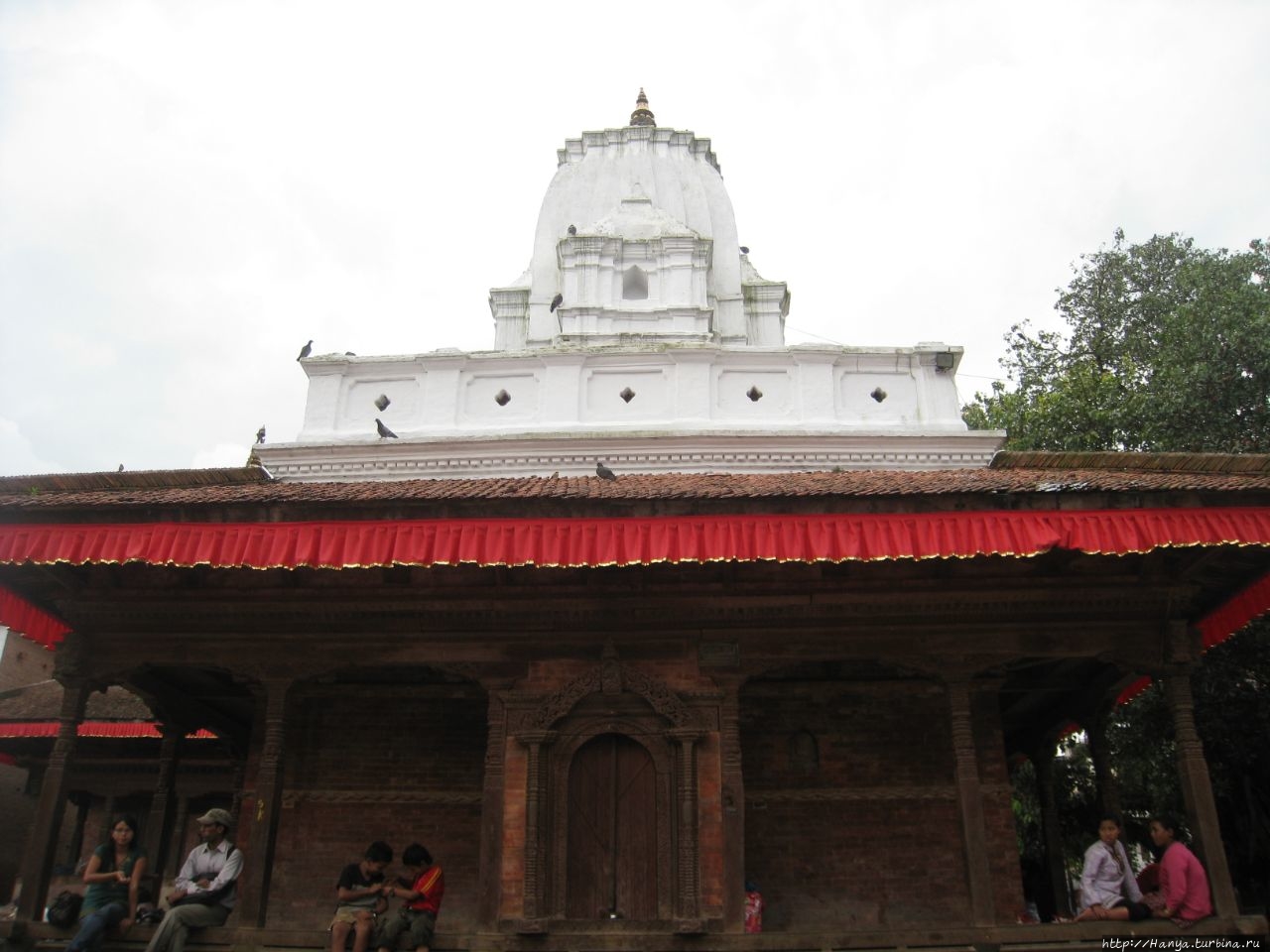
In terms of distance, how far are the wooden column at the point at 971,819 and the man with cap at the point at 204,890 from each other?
629cm

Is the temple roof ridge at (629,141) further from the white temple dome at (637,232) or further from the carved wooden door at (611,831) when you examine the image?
the carved wooden door at (611,831)

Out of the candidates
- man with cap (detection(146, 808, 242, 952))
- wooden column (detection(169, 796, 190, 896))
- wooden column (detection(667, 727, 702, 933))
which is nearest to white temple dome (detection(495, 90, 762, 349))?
wooden column (detection(667, 727, 702, 933))

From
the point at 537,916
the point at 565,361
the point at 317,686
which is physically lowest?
the point at 537,916

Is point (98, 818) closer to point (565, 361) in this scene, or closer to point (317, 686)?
point (317, 686)

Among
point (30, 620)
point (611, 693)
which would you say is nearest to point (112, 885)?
point (30, 620)

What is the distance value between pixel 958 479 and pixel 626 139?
14569 mm

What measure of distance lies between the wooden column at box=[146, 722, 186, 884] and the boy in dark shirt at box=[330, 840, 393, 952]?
3901 mm

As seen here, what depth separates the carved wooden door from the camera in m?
9.51

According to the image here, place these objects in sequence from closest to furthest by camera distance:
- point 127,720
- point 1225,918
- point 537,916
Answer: point 1225,918
point 537,916
point 127,720

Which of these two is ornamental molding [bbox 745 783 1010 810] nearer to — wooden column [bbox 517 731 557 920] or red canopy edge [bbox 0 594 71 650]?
wooden column [bbox 517 731 557 920]

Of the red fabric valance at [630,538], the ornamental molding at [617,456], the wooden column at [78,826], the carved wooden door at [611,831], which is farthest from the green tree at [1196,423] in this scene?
the wooden column at [78,826]

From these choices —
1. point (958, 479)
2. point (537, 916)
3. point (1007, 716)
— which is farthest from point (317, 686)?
point (1007, 716)

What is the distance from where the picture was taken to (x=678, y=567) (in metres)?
9.95

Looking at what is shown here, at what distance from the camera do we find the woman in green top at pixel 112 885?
862 cm
